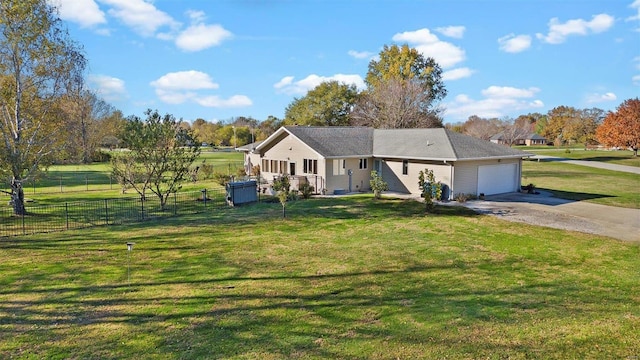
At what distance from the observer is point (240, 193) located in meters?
22.4

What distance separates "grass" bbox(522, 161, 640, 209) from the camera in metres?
24.2

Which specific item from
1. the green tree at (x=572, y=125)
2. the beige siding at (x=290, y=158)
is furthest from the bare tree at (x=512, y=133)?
the beige siding at (x=290, y=158)

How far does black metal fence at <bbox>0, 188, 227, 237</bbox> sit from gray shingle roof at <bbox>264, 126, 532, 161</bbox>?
7.81 m

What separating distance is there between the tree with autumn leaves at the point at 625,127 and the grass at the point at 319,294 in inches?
2142

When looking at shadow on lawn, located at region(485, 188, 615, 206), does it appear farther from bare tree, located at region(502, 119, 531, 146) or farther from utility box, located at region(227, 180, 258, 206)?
bare tree, located at region(502, 119, 531, 146)

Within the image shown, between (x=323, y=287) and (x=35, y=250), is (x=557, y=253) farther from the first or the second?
(x=35, y=250)

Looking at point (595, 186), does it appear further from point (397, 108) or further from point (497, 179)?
point (397, 108)

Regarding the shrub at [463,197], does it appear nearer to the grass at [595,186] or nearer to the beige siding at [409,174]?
the beige siding at [409,174]

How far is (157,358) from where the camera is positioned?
255 inches

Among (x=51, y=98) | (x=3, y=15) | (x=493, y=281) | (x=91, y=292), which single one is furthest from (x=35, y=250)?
(x=493, y=281)

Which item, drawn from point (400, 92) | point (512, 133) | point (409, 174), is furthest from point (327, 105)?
point (512, 133)

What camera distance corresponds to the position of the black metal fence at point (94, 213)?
55.2ft

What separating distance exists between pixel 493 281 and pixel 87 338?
913 cm

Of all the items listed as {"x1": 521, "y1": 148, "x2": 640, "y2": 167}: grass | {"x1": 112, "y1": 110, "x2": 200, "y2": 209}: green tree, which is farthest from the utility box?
{"x1": 521, "y1": 148, "x2": 640, "y2": 167}: grass
